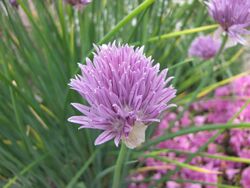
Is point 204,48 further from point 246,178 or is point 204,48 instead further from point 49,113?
point 49,113

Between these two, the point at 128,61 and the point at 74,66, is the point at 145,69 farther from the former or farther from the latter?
the point at 74,66

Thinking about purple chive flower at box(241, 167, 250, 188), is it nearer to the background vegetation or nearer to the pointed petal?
the background vegetation

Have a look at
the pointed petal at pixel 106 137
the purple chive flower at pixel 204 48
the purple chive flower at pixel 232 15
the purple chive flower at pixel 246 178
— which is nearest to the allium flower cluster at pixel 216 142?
the purple chive flower at pixel 246 178

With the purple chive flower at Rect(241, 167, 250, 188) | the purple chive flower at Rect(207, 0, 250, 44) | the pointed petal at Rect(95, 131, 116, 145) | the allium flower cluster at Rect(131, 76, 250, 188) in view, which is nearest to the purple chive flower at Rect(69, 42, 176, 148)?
the pointed petal at Rect(95, 131, 116, 145)

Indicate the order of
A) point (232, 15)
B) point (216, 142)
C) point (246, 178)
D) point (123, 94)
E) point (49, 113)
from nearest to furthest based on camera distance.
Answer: point (123, 94), point (232, 15), point (49, 113), point (246, 178), point (216, 142)

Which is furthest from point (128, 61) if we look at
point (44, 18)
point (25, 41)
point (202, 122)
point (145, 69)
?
point (202, 122)

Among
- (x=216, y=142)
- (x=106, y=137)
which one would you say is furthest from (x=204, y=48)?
(x=106, y=137)

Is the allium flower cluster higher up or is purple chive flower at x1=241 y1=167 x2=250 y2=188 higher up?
the allium flower cluster
